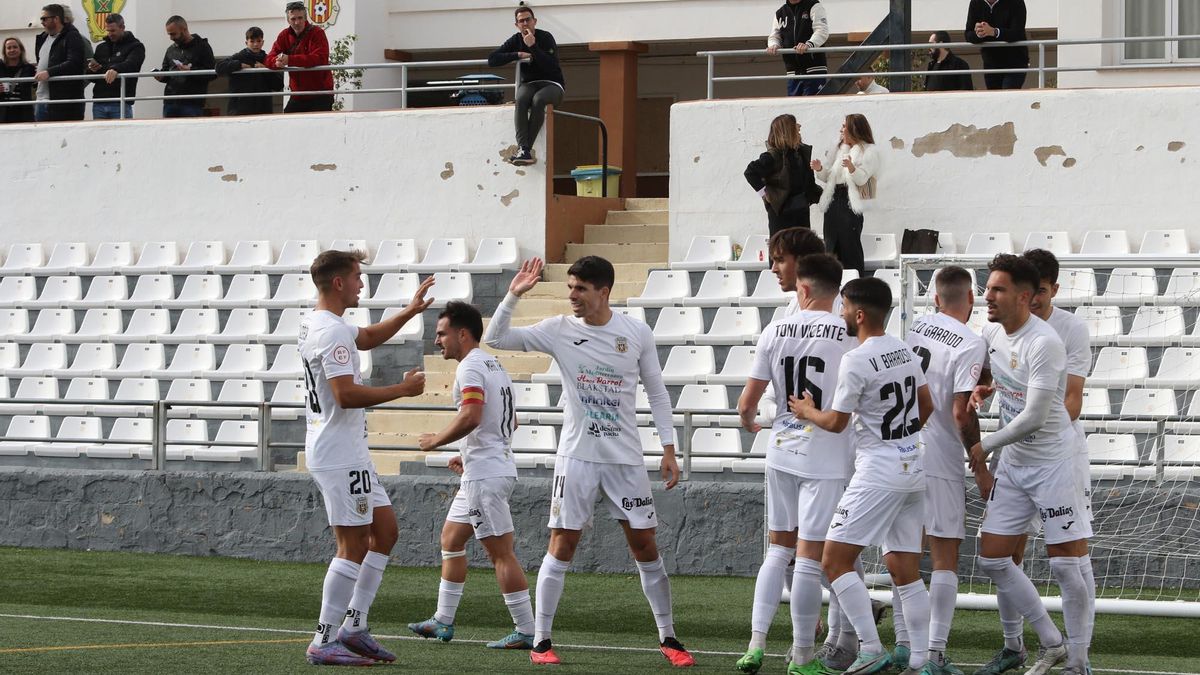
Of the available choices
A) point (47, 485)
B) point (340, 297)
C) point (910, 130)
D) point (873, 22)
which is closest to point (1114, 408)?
point (910, 130)

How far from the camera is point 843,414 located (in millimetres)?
6781

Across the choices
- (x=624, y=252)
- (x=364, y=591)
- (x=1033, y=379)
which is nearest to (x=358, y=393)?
(x=364, y=591)

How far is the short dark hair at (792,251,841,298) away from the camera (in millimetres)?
7223

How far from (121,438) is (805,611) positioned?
920 cm

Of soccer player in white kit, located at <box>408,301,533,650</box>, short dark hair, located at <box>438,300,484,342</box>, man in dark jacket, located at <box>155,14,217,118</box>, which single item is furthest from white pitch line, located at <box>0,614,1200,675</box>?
man in dark jacket, located at <box>155,14,217,118</box>

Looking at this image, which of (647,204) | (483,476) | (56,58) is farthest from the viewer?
(56,58)

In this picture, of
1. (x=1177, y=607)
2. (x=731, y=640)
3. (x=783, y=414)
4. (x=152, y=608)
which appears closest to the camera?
(x=783, y=414)

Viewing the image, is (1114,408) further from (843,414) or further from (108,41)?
(108,41)

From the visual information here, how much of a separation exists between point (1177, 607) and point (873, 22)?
40.9ft

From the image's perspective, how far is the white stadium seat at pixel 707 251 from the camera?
14.9 m

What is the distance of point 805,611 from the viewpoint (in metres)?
6.95

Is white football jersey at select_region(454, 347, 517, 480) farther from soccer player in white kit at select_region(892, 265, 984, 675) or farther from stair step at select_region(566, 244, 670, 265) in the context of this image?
stair step at select_region(566, 244, 670, 265)

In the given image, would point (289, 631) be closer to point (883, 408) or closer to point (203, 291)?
point (883, 408)

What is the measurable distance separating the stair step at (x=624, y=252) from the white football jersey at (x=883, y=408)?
906 centimetres
